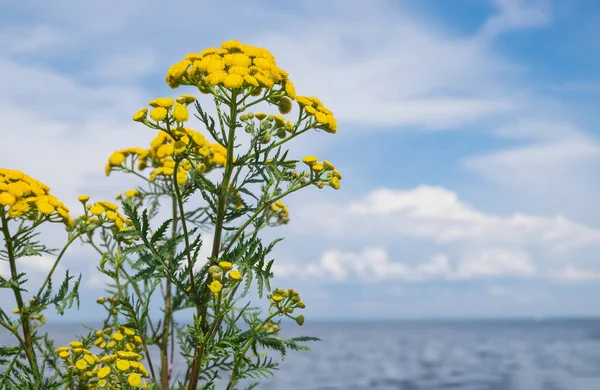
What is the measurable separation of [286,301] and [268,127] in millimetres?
1232

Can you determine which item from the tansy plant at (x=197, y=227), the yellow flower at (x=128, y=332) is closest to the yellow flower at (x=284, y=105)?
the tansy plant at (x=197, y=227)

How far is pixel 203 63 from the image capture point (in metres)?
3.74

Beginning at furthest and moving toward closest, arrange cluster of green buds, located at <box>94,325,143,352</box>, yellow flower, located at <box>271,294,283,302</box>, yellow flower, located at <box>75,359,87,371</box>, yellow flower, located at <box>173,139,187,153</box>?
cluster of green buds, located at <box>94,325,143,352</box>, yellow flower, located at <box>75,359,87,371</box>, yellow flower, located at <box>271,294,283,302</box>, yellow flower, located at <box>173,139,187,153</box>

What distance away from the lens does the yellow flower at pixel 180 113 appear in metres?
3.73

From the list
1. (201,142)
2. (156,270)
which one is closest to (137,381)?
(156,270)

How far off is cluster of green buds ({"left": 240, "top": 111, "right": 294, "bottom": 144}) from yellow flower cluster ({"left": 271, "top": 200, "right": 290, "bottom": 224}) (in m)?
1.46

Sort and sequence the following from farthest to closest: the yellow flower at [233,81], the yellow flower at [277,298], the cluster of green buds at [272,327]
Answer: the cluster of green buds at [272,327]
the yellow flower at [277,298]
the yellow flower at [233,81]

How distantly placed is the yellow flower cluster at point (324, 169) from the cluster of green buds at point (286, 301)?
790mm

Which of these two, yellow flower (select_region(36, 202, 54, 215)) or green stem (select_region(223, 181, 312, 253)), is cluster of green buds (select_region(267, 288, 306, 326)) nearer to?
green stem (select_region(223, 181, 312, 253))

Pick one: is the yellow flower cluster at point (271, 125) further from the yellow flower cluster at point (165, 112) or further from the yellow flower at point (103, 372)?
the yellow flower at point (103, 372)

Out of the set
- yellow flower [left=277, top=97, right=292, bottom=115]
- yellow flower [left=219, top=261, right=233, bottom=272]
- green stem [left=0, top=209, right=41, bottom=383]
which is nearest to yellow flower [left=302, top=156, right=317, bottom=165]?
yellow flower [left=277, top=97, right=292, bottom=115]

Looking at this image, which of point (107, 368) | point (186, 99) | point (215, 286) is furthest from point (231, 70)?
point (107, 368)

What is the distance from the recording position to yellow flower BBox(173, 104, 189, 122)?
12.2 ft

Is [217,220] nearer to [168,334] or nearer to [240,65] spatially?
[240,65]
